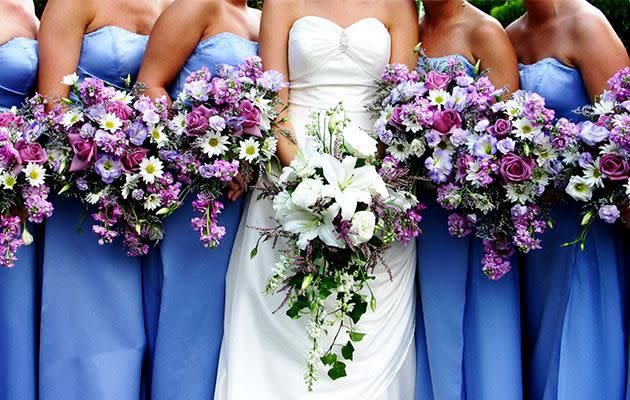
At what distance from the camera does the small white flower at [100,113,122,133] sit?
3854 millimetres

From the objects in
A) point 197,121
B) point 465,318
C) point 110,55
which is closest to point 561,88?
point 465,318

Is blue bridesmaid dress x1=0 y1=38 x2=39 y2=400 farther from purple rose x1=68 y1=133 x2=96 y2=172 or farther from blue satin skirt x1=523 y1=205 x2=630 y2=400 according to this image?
blue satin skirt x1=523 y1=205 x2=630 y2=400

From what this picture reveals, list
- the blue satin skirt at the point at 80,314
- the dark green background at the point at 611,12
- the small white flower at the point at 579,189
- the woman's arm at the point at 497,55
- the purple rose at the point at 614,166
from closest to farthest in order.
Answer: the purple rose at the point at 614,166
the small white flower at the point at 579,189
the woman's arm at the point at 497,55
the blue satin skirt at the point at 80,314
the dark green background at the point at 611,12

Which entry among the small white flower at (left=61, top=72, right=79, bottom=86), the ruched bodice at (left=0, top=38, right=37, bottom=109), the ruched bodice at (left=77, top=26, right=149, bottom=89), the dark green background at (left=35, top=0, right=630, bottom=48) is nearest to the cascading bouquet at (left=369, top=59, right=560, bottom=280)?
the ruched bodice at (left=77, top=26, right=149, bottom=89)

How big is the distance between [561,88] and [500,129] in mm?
479

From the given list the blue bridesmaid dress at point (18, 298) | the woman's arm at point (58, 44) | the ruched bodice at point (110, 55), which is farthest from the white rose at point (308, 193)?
the blue bridesmaid dress at point (18, 298)

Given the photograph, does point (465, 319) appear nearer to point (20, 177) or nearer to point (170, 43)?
point (170, 43)

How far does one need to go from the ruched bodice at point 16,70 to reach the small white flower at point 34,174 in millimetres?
543

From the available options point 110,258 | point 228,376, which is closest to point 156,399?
point 228,376

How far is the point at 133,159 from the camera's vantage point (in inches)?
154

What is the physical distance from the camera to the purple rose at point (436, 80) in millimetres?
3979

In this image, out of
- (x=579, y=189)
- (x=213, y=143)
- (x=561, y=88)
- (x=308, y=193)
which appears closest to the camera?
(x=308, y=193)

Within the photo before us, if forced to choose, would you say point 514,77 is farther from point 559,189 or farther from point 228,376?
point 228,376

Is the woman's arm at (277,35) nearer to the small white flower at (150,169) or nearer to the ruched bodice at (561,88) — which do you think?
the small white flower at (150,169)
